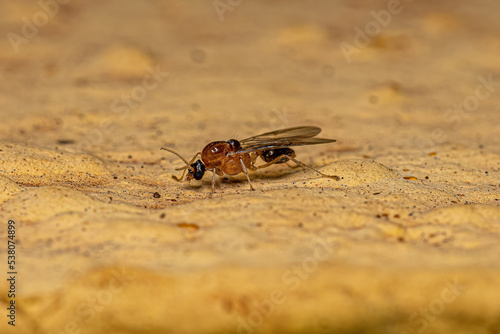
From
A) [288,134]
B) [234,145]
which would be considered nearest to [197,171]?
[234,145]

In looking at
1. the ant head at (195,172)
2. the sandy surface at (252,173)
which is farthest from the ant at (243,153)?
the sandy surface at (252,173)

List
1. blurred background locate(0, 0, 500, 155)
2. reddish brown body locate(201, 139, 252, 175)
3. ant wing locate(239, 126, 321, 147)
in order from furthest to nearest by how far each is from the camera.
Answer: blurred background locate(0, 0, 500, 155), ant wing locate(239, 126, 321, 147), reddish brown body locate(201, 139, 252, 175)

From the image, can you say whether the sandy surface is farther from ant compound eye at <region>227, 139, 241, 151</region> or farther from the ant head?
ant compound eye at <region>227, 139, 241, 151</region>

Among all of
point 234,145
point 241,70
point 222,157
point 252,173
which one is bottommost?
point 252,173

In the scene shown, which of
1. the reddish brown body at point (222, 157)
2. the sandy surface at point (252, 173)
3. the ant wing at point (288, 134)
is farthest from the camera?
the ant wing at point (288, 134)

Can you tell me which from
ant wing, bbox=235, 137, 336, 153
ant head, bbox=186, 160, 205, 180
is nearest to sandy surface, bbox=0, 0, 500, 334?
ant head, bbox=186, 160, 205, 180

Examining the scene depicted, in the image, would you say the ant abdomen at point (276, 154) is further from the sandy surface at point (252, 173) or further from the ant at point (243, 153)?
the sandy surface at point (252, 173)

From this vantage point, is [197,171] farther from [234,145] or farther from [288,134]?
[288,134]
